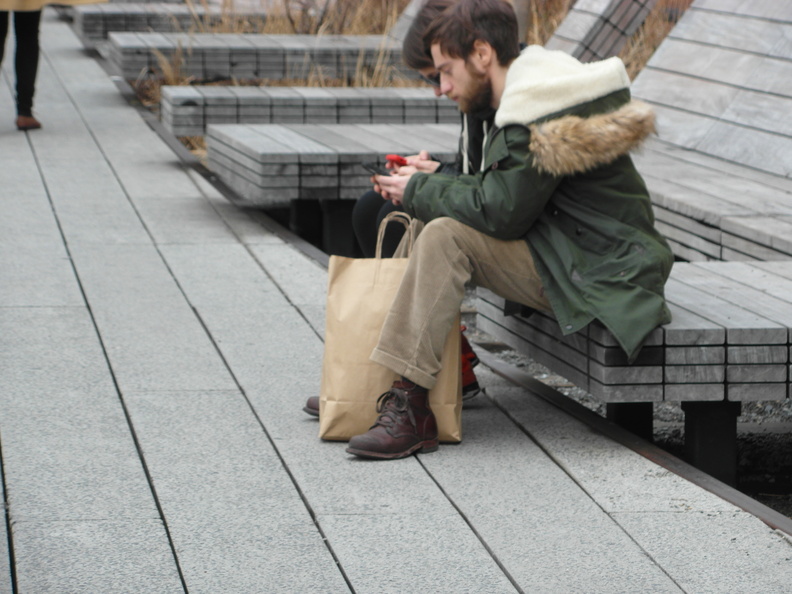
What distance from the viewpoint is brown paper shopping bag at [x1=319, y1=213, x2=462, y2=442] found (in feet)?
11.3

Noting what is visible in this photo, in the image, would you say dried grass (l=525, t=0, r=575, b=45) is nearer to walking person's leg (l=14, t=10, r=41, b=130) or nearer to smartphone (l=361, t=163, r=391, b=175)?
walking person's leg (l=14, t=10, r=41, b=130)

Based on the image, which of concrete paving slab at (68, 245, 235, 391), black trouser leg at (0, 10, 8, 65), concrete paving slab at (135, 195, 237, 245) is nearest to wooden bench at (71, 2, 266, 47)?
black trouser leg at (0, 10, 8, 65)

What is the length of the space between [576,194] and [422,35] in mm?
588

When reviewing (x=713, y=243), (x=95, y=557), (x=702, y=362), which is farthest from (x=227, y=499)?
(x=713, y=243)

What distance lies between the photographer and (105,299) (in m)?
4.88

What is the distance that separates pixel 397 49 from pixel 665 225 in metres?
5.58

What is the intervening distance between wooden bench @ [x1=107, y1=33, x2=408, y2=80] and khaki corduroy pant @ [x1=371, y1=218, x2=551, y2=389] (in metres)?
6.66

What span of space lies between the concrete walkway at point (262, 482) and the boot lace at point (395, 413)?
0.35ft

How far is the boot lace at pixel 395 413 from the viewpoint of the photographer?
3.37m

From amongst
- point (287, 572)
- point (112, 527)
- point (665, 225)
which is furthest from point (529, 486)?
point (665, 225)

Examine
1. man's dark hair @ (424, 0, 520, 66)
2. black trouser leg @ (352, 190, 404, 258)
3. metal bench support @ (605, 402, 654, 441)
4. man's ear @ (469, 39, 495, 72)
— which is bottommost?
metal bench support @ (605, 402, 654, 441)

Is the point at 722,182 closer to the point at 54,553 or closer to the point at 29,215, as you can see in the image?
the point at 29,215

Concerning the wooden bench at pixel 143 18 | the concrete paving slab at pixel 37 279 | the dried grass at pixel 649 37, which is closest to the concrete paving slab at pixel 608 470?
the concrete paving slab at pixel 37 279

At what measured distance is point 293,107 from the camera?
7980mm
